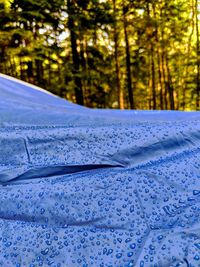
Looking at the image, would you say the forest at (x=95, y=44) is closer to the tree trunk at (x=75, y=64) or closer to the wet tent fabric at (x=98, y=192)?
the tree trunk at (x=75, y=64)

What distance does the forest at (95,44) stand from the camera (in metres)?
9.28

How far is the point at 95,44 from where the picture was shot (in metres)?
15.6

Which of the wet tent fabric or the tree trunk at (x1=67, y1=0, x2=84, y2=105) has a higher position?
the tree trunk at (x1=67, y1=0, x2=84, y2=105)

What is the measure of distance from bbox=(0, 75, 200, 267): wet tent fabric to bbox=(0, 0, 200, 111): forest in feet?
23.3

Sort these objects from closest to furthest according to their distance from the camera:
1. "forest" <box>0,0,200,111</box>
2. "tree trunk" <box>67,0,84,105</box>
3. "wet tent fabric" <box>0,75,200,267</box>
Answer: "wet tent fabric" <box>0,75,200,267</box> → "forest" <box>0,0,200,111</box> → "tree trunk" <box>67,0,84,105</box>

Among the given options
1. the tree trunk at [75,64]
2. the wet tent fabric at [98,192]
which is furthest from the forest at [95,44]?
the wet tent fabric at [98,192]

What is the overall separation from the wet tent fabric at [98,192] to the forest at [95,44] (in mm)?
7104

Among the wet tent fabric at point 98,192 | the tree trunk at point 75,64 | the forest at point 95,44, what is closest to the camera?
the wet tent fabric at point 98,192

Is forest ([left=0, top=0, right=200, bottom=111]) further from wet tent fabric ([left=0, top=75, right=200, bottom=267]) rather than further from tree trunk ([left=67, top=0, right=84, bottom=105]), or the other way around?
wet tent fabric ([left=0, top=75, right=200, bottom=267])

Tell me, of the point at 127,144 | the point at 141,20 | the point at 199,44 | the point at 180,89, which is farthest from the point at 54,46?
the point at 180,89

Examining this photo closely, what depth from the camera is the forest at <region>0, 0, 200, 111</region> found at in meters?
9.28

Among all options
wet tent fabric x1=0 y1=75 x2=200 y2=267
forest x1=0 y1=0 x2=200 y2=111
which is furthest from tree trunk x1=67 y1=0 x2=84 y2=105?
wet tent fabric x1=0 y1=75 x2=200 y2=267

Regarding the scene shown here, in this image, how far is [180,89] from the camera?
74.7ft

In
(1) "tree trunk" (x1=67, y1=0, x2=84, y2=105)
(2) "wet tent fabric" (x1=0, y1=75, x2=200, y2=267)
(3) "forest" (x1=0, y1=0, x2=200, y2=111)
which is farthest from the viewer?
(1) "tree trunk" (x1=67, y1=0, x2=84, y2=105)
